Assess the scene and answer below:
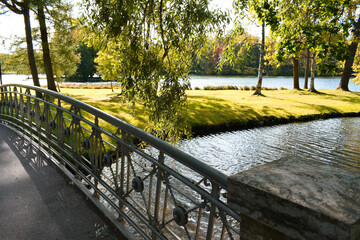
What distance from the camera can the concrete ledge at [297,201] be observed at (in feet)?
3.77

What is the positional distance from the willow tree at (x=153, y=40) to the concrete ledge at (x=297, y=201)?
14.9ft

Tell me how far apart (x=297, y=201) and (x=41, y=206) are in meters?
3.57

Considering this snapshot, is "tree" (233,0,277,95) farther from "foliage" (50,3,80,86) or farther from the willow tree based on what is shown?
"foliage" (50,3,80,86)

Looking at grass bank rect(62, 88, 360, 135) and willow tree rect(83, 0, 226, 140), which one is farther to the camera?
grass bank rect(62, 88, 360, 135)

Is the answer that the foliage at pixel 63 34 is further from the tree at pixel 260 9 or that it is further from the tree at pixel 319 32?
the tree at pixel 319 32

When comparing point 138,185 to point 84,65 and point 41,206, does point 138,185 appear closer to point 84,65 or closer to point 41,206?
point 41,206

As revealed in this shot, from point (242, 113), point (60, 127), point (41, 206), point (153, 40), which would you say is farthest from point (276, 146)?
point (41, 206)

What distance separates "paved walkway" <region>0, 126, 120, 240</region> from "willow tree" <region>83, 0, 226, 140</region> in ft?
7.68

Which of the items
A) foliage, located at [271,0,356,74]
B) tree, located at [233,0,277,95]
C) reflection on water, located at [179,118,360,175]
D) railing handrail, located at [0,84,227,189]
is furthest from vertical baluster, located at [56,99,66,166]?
reflection on water, located at [179,118,360,175]

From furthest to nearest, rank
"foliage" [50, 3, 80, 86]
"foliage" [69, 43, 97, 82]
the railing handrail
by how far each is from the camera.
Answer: "foliage" [69, 43, 97, 82]
"foliage" [50, 3, 80, 86]
the railing handrail

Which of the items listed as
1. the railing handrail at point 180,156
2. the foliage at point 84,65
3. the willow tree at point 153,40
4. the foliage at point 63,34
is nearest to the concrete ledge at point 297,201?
the railing handrail at point 180,156

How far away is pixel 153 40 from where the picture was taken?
595cm

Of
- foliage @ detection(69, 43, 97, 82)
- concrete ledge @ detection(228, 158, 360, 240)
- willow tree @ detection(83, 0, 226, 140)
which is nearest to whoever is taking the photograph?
concrete ledge @ detection(228, 158, 360, 240)

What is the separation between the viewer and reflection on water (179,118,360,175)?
389 inches
